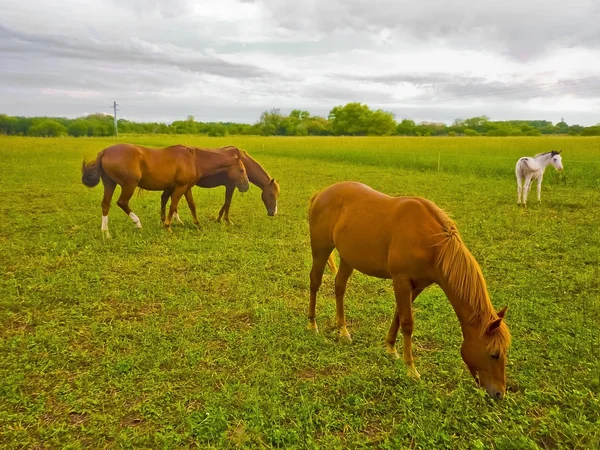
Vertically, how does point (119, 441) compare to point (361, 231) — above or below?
below

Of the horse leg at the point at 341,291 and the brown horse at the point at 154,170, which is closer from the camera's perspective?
the horse leg at the point at 341,291

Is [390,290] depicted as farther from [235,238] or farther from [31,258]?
[31,258]

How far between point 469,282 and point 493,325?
0.35 metres

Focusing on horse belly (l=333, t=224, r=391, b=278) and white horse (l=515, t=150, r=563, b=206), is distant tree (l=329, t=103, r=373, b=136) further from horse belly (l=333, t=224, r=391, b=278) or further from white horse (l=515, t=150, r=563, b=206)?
horse belly (l=333, t=224, r=391, b=278)

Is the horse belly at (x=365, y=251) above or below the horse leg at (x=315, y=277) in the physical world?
above

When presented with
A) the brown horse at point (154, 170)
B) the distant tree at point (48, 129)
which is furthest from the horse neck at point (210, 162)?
A: the distant tree at point (48, 129)

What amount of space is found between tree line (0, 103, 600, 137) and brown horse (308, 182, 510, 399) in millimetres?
59334

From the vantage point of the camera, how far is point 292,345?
3943 millimetres

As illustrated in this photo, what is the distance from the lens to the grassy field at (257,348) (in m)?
2.79

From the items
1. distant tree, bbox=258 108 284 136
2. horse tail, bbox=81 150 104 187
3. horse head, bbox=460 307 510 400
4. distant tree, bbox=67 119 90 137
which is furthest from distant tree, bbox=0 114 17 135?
horse head, bbox=460 307 510 400

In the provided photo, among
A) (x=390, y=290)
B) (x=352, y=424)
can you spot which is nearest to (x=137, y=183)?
(x=390, y=290)

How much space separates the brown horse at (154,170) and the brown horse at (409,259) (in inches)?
185

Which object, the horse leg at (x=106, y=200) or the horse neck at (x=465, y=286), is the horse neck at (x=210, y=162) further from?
the horse neck at (x=465, y=286)

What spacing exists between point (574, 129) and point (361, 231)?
49.9 metres
